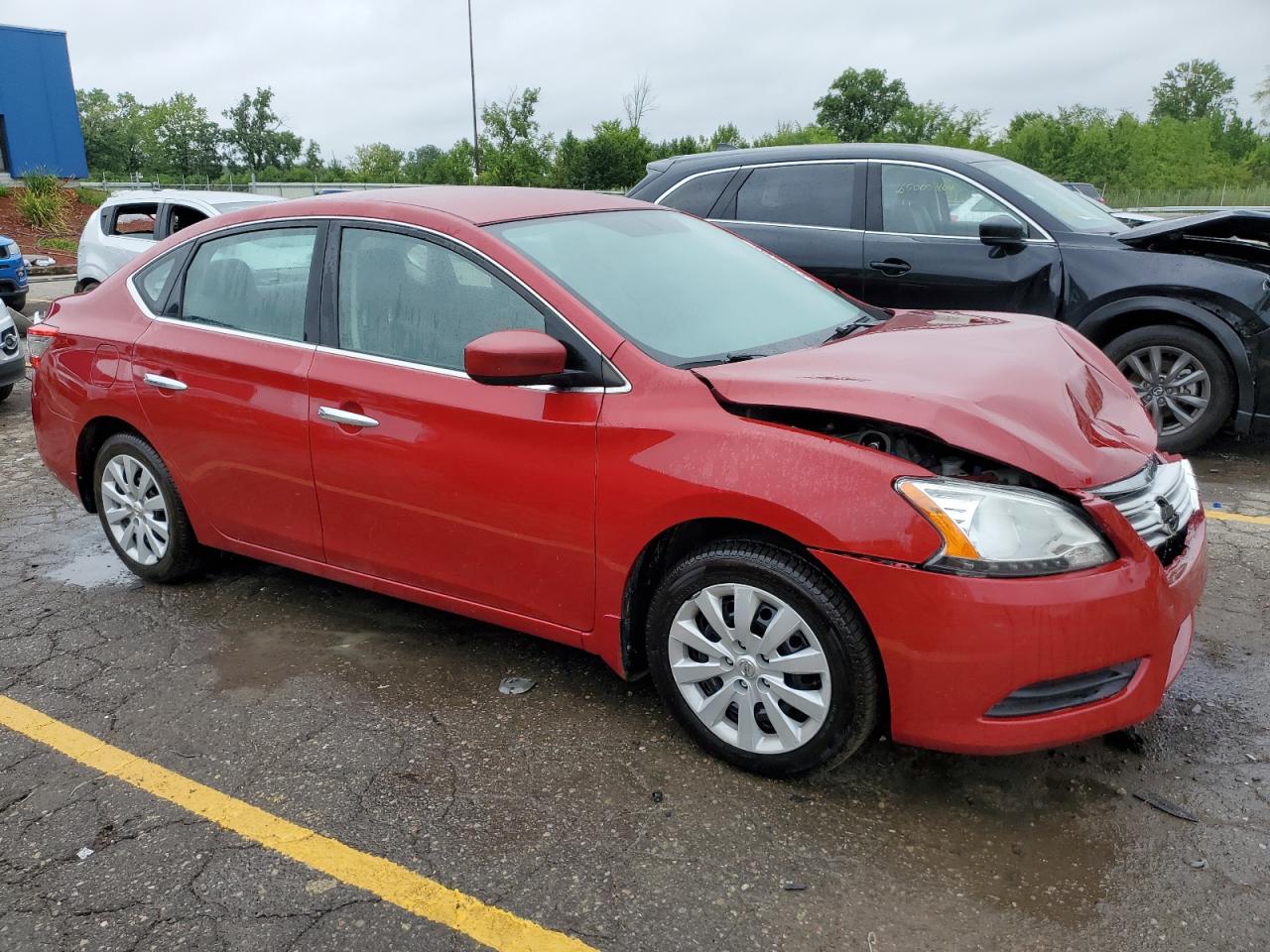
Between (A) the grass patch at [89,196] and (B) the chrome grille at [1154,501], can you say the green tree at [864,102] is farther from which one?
(B) the chrome grille at [1154,501]

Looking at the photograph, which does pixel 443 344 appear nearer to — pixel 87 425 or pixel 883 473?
pixel 883 473

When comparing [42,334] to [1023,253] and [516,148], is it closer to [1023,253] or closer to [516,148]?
[1023,253]

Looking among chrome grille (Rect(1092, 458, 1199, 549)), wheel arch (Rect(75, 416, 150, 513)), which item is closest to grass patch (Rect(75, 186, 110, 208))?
wheel arch (Rect(75, 416, 150, 513))

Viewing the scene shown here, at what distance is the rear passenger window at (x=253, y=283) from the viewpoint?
368 centimetres

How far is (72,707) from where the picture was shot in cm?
341

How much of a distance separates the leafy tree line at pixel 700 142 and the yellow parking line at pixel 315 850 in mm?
22536

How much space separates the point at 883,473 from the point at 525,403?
1089 mm

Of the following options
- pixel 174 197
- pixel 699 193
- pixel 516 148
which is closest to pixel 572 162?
pixel 516 148

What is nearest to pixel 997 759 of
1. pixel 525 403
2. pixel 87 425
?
pixel 525 403

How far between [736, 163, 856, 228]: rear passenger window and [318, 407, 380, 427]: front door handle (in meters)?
4.06

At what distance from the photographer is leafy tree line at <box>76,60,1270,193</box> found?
40219 mm

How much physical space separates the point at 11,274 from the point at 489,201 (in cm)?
1141

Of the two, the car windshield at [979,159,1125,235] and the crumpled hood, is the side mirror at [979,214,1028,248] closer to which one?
the car windshield at [979,159,1125,235]

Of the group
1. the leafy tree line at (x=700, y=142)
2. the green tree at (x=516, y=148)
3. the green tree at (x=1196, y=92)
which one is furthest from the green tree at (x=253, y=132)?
the green tree at (x=1196, y=92)
